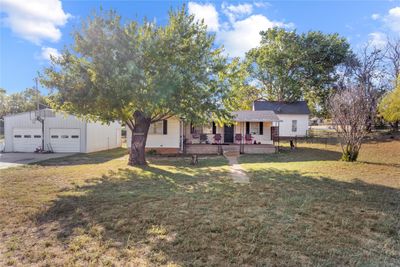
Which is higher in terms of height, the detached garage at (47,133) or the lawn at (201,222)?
the detached garage at (47,133)

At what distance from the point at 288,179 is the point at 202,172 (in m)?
3.51

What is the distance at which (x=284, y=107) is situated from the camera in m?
30.4

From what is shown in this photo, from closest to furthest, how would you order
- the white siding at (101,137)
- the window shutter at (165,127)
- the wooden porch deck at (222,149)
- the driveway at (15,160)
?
the driveway at (15,160) → the window shutter at (165,127) → the wooden porch deck at (222,149) → the white siding at (101,137)

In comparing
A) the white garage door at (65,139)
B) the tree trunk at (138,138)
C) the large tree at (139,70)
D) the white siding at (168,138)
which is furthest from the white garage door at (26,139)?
the tree trunk at (138,138)

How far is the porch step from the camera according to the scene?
16.9m

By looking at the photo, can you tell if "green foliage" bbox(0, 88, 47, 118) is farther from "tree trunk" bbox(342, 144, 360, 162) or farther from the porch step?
"tree trunk" bbox(342, 144, 360, 162)

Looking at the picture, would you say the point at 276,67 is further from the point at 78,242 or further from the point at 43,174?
the point at 78,242

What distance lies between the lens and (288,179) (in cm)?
884

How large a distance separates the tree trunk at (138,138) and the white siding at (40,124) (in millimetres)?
9519

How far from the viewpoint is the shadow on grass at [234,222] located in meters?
3.60

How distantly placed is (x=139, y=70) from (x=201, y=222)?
6230 millimetres

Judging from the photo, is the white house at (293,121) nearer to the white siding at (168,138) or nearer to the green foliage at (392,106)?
the green foliage at (392,106)

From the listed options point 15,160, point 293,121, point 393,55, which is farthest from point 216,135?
point 393,55

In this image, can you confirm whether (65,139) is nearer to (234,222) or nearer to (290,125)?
(234,222)
